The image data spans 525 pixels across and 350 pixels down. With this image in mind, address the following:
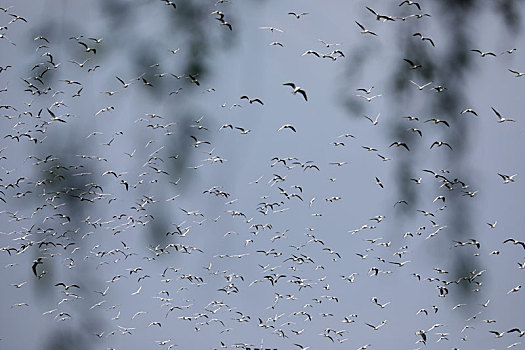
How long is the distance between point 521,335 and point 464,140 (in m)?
4.04

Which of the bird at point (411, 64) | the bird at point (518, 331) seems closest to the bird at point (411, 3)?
the bird at point (411, 64)

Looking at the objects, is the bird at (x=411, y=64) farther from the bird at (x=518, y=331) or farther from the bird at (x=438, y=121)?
the bird at (x=518, y=331)

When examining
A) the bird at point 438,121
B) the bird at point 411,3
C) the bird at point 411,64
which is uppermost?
the bird at point 411,3

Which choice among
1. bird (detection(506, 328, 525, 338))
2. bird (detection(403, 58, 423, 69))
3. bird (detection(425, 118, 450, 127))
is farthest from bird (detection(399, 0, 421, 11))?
bird (detection(506, 328, 525, 338))

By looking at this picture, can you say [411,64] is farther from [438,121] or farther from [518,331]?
[518,331]

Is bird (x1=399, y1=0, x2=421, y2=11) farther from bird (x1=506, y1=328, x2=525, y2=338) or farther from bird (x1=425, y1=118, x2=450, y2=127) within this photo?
bird (x1=506, y1=328, x2=525, y2=338)

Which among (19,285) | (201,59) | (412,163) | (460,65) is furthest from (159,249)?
(19,285)

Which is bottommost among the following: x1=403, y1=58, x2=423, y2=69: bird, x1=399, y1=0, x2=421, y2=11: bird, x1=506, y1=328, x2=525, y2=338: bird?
x1=403, y1=58, x2=423, y2=69: bird

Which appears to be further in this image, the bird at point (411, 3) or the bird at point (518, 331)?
the bird at point (518, 331)

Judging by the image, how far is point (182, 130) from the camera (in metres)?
2.77

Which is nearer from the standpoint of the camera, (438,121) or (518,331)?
(438,121)

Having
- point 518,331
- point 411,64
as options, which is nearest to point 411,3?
point 411,64

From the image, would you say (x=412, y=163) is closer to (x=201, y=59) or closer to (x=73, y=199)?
(x=201, y=59)

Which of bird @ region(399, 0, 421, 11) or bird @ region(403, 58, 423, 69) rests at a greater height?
bird @ region(399, 0, 421, 11)
